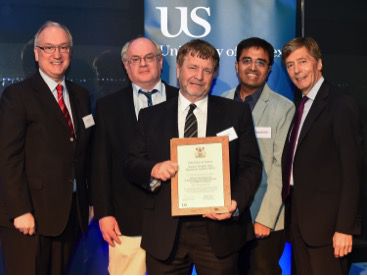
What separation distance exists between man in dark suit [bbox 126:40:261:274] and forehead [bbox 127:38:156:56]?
1.69 feet

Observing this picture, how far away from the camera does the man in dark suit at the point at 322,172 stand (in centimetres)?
290

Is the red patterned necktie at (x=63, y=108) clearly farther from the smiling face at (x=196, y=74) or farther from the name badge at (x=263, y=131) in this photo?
the name badge at (x=263, y=131)

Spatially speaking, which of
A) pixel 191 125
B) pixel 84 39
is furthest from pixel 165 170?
pixel 84 39

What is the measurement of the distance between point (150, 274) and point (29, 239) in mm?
720

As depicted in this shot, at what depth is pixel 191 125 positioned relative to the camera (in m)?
2.81

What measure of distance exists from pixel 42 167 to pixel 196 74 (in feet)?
3.38

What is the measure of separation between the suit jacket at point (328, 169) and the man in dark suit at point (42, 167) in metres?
1.30

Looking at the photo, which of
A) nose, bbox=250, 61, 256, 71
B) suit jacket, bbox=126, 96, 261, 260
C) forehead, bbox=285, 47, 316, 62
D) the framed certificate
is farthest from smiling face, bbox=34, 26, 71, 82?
forehead, bbox=285, 47, 316, 62

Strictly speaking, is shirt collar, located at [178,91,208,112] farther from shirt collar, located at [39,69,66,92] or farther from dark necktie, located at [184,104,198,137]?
shirt collar, located at [39,69,66,92]

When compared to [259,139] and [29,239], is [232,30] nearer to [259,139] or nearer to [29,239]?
[259,139]

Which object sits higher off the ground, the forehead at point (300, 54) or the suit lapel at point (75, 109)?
the forehead at point (300, 54)

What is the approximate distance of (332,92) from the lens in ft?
10.1

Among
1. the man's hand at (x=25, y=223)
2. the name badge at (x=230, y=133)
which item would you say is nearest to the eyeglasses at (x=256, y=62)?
the name badge at (x=230, y=133)

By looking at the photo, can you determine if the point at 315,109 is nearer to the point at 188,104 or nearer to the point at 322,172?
the point at 322,172
